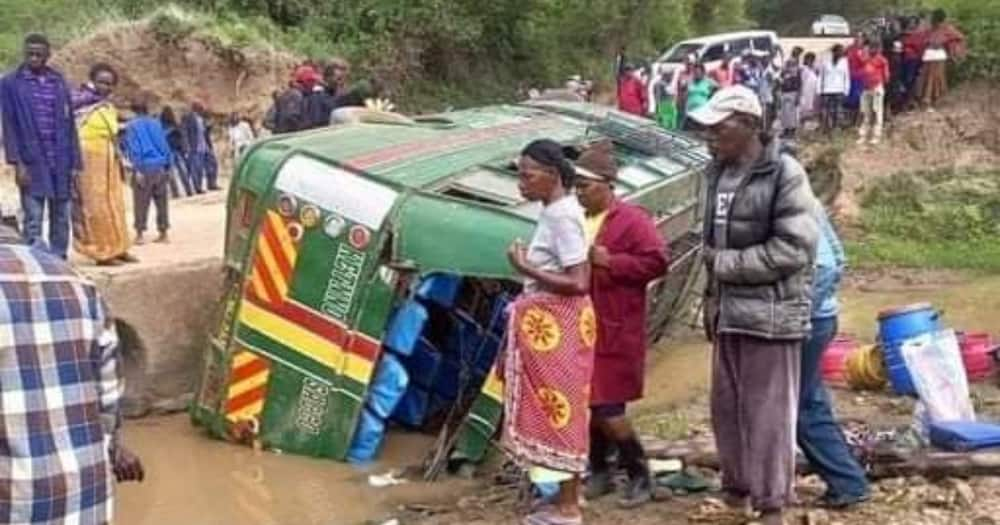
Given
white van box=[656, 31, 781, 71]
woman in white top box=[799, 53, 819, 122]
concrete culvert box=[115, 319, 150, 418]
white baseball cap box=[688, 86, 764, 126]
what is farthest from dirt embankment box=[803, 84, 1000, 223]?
white baseball cap box=[688, 86, 764, 126]

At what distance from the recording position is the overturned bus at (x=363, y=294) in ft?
24.4

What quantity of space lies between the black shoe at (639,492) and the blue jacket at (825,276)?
3.81ft

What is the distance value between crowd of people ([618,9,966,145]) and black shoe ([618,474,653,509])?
11.7 metres

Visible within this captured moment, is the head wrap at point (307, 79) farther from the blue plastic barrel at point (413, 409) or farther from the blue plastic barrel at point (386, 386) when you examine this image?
the blue plastic barrel at point (386, 386)

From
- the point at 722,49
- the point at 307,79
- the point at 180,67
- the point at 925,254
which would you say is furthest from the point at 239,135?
the point at 925,254

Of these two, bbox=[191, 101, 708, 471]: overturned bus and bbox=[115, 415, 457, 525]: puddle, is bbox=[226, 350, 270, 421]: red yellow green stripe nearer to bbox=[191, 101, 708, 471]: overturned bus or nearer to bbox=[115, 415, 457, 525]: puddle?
bbox=[191, 101, 708, 471]: overturned bus

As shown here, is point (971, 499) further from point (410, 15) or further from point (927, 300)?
point (410, 15)

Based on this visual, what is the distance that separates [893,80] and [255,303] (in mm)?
12821

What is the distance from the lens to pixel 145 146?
11375mm

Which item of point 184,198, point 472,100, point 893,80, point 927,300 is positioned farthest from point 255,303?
point 472,100

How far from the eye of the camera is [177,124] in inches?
684

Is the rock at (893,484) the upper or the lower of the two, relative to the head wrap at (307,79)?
lower

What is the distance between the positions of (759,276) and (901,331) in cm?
251

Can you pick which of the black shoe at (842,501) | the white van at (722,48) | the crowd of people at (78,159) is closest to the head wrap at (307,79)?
the crowd of people at (78,159)
